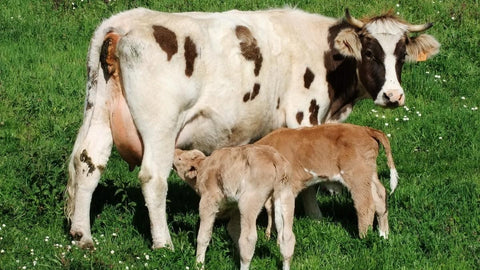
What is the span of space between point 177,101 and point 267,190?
1405 millimetres

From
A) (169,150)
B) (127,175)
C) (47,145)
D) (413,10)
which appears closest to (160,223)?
(169,150)

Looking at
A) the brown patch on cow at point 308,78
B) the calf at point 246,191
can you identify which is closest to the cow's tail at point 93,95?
the calf at point 246,191

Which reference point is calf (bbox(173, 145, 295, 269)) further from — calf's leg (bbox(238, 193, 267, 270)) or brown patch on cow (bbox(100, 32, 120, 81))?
brown patch on cow (bbox(100, 32, 120, 81))

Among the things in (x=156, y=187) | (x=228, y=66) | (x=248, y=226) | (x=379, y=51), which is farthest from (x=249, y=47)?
(x=248, y=226)

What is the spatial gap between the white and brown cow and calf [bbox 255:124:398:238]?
26.3 inches

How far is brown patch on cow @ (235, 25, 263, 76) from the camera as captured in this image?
10.2 m

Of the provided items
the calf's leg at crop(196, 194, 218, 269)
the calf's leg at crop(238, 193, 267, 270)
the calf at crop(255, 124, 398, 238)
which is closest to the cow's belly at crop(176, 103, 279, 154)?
the calf at crop(255, 124, 398, 238)

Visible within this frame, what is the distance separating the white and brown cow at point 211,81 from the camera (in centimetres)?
919

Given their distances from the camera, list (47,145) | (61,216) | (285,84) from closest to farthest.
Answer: (61,216), (285,84), (47,145)

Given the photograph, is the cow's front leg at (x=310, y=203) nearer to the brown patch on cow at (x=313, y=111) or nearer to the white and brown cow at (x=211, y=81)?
the white and brown cow at (x=211, y=81)

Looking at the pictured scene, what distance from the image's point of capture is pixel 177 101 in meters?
9.26

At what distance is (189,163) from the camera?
9.32 metres

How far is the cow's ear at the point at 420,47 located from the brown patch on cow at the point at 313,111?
1.34m

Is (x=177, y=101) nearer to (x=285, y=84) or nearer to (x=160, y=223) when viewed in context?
(x=160, y=223)
